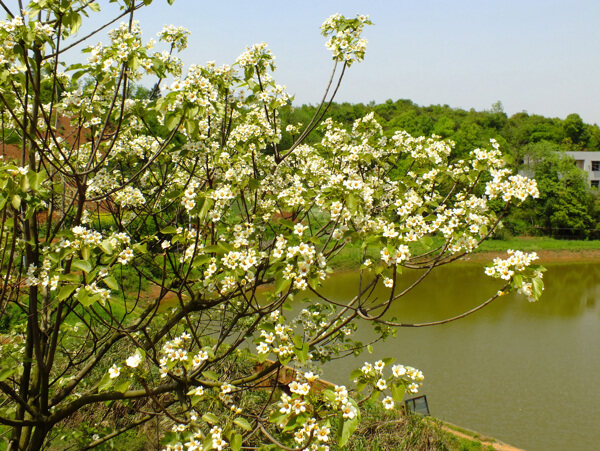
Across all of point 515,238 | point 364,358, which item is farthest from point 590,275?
point 364,358

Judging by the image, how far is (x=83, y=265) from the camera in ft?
6.27

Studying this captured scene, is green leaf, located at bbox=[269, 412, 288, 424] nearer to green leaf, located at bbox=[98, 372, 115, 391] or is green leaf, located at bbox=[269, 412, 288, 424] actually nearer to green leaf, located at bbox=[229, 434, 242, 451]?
green leaf, located at bbox=[229, 434, 242, 451]

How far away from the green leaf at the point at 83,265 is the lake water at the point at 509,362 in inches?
281

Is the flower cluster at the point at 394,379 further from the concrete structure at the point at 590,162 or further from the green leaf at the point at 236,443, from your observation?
the concrete structure at the point at 590,162

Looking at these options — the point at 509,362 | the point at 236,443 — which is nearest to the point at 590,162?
the point at 509,362

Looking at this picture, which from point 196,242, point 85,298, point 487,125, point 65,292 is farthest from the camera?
point 487,125

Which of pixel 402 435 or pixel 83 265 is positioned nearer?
pixel 83 265

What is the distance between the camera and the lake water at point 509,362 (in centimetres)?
761

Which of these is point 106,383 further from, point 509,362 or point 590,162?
point 590,162

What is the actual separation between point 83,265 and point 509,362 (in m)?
10.2

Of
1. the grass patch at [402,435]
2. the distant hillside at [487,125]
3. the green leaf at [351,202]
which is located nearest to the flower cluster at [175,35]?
the green leaf at [351,202]

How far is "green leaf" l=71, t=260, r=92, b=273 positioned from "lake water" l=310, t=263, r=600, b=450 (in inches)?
281

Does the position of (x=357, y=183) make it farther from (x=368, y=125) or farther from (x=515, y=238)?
(x=515, y=238)

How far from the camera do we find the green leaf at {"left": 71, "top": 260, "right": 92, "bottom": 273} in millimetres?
1895
